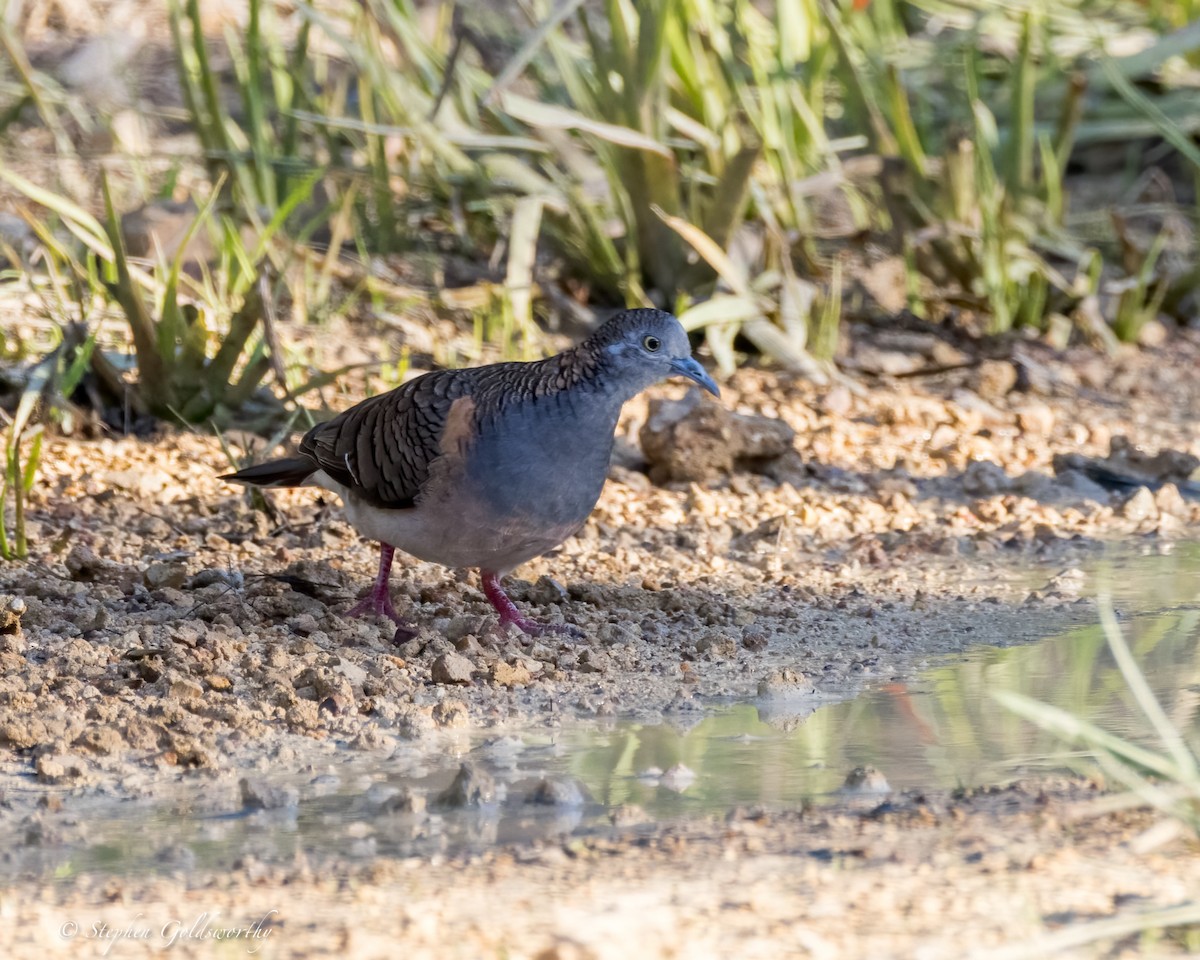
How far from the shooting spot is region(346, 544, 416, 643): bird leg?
3915 mm

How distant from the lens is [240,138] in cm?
708

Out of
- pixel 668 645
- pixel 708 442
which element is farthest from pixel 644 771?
pixel 708 442

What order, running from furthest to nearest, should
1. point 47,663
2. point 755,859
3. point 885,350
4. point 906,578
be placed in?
point 885,350 → point 906,578 → point 47,663 → point 755,859

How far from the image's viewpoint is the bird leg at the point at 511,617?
3887 mm

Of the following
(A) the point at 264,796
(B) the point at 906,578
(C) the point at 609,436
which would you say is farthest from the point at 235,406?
(A) the point at 264,796

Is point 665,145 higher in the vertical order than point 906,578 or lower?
higher

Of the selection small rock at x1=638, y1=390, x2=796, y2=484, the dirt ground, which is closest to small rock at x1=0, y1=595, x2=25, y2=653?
the dirt ground

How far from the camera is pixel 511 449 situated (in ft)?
12.1

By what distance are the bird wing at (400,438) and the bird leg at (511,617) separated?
307 millimetres

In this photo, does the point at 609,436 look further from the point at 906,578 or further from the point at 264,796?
the point at 264,796

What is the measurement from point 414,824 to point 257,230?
4022mm

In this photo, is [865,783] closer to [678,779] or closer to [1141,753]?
[678,779]

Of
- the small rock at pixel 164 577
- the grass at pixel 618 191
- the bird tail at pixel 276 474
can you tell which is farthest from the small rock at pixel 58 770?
the grass at pixel 618 191

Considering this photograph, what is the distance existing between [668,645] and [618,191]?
2.92 m
